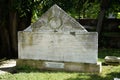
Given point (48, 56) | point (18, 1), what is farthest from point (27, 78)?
point (18, 1)

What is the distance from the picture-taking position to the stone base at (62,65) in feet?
29.9

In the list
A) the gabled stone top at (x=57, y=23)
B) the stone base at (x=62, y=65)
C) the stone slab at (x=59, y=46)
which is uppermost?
the gabled stone top at (x=57, y=23)

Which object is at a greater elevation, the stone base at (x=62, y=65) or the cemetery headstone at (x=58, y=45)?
the cemetery headstone at (x=58, y=45)

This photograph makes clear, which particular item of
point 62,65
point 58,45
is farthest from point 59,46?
point 62,65

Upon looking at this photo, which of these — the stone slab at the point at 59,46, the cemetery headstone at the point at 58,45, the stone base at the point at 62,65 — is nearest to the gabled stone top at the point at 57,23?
the cemetery headstone at the point at 58,45

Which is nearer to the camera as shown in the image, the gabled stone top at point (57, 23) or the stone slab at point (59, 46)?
the stone slab at point (59, 46)

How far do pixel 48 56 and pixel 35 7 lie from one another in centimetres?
447

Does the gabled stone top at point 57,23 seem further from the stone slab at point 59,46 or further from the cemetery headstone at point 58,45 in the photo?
the stone slab at point 59,46

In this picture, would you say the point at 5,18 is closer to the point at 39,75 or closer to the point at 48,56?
the point at 48,56

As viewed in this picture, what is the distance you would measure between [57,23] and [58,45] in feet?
2.32

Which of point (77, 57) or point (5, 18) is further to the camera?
point (5, 18)

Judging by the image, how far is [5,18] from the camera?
43.6 ft

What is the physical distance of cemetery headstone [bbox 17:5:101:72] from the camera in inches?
358

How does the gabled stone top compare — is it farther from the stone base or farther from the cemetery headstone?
the stone base
